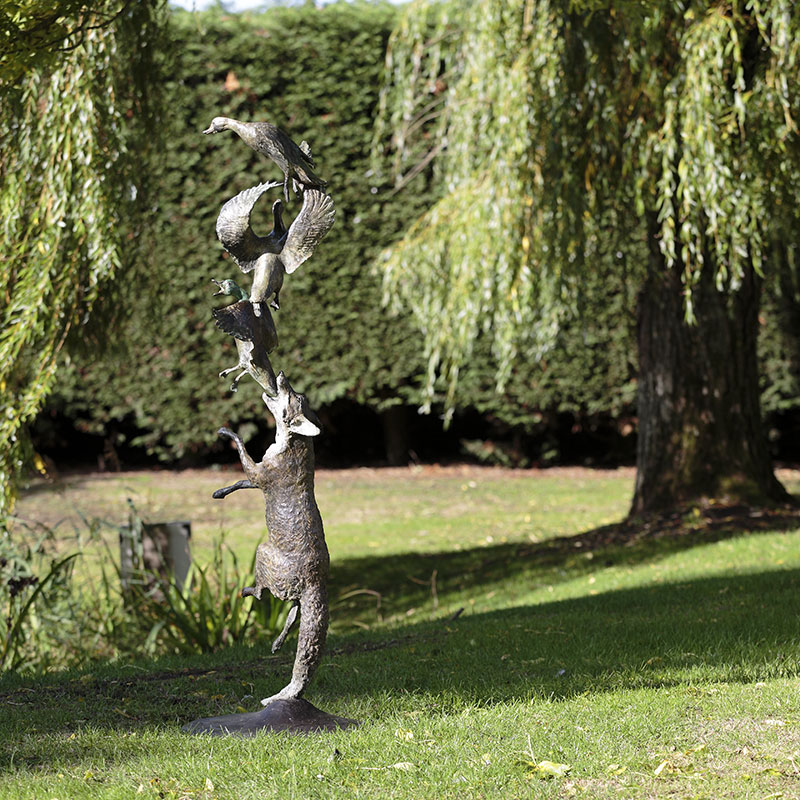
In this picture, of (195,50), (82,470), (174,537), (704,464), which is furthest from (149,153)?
(82,470)

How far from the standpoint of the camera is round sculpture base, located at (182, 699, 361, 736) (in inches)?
124

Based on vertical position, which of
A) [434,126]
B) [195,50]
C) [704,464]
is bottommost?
[704,464]

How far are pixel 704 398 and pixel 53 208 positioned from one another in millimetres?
4744

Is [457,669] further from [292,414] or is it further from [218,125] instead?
[218,125]

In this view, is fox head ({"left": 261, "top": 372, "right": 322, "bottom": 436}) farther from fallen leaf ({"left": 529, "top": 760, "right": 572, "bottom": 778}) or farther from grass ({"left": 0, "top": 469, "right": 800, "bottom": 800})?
fallen leaf ({"left": 529, "top": 760, "right": 572, "bottom": 778})

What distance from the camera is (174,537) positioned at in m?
5.93

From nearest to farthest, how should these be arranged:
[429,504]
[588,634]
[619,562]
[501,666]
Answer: [501,666] < [588,634] < [619,562] < [429,504]

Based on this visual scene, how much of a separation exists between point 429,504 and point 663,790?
7.43 m

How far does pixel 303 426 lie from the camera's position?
3172mm

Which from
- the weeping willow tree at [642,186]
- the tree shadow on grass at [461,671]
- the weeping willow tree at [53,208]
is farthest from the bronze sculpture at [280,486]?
the weeping willow tree at [642,186]

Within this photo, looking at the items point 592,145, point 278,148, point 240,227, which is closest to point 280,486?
point 240,227

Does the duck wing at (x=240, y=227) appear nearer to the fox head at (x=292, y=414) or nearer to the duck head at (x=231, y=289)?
the duck head at (x=231, y=289)

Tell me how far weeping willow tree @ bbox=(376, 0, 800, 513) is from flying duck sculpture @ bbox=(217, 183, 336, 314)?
2863 mm

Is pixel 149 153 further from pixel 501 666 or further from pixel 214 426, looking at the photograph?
pixel 214 426
